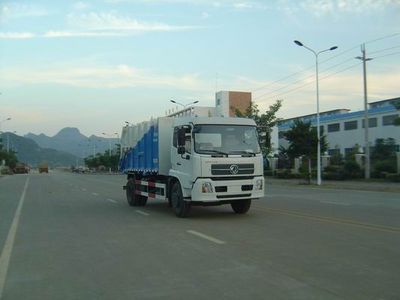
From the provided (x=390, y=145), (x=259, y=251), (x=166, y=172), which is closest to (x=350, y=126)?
(x=390, y=145)

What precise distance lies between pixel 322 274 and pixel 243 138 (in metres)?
8.30

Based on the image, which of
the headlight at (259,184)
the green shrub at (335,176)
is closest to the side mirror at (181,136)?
the headlight at (259,184)

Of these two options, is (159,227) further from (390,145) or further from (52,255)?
(390,145)

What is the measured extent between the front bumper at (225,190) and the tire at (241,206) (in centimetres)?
133

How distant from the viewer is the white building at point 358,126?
292 feet

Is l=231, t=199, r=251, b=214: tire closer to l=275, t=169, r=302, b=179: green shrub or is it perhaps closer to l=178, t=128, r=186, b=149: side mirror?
l=178, t=128, r=186, b=149: side mirror

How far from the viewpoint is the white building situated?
292ft

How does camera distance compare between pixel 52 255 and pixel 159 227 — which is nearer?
pixel 52 255

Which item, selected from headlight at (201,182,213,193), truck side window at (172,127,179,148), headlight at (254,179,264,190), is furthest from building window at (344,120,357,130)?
headlight at (201,182,213,193)

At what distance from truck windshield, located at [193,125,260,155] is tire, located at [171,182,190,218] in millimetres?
1654

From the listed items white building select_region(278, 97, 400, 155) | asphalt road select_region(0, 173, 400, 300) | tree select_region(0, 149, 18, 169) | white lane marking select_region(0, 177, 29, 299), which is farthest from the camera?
tree select_region(0, 149, 18, 169)

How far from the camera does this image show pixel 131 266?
9.20 m

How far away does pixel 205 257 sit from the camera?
9797 mm

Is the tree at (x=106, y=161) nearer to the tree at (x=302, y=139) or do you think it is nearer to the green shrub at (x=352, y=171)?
the green shrub at (x=352, y=171)
